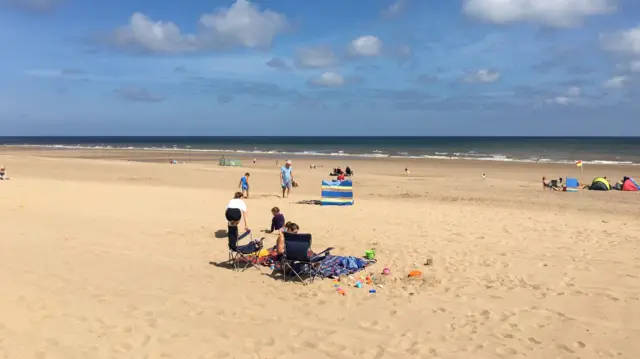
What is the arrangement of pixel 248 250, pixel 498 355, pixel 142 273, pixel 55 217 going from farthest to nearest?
pixel 55 217, pixel 248 250, pixel 142 273, pixel 498 355

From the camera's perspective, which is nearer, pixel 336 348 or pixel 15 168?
pixel 336 348

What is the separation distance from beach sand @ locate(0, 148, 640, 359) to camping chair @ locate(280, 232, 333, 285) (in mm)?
325

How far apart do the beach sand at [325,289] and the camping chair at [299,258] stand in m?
0.33

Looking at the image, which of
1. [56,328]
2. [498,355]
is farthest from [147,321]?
[498,355]

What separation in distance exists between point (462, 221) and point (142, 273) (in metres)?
7.82

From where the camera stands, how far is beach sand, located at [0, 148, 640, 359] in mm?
5262

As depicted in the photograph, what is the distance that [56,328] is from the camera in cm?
548

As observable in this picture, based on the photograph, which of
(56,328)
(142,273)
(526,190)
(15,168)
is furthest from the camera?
(15,168)

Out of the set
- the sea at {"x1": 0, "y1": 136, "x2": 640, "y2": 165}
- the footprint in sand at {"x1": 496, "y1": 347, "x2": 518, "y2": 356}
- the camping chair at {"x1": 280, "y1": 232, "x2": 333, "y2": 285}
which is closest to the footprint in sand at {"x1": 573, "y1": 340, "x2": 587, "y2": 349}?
the footprint in sand at {"x1": 496, "y1": 347, "x2": 518, "y2": 356}

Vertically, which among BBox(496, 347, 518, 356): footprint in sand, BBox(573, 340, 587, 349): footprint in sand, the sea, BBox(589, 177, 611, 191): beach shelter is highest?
the sea

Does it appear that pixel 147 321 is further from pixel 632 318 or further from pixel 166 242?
pixel 632 318

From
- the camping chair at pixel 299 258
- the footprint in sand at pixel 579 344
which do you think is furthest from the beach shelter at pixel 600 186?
the footprint in sand at pixel 579 344

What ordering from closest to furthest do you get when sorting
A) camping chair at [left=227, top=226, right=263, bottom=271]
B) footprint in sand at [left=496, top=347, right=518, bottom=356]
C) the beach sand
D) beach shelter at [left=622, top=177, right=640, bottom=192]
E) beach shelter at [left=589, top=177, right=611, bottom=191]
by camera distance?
footprint in sand at [left=496, top=347, right=518, bottom=356] < the beach sand < camping chair at [left=227, top=226, right=263, bottom=271] < beach shelter at [left=622, top=177, right=640, bottom=192] < beach shelter at [left=589, top=177, right=611, bottom=191]

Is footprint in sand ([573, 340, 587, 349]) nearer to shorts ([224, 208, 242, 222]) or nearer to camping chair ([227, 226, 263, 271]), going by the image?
camping chair ([227, 226, 263, 271])
